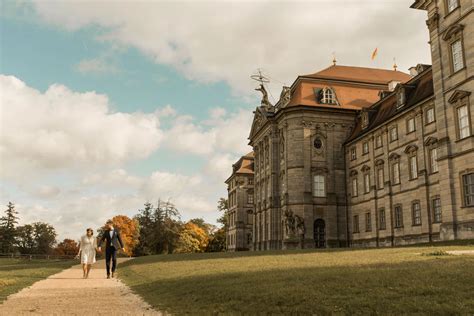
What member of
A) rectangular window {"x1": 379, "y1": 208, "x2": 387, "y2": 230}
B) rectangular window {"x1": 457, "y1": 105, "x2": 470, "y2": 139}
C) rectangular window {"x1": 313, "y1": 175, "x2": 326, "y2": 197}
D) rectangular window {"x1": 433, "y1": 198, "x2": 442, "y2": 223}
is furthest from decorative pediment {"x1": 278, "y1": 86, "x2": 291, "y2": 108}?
rectangular window {"x1": 457, "y1": 105, "x2": 470, "y2": 139}

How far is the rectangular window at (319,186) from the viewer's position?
5299 centimetres

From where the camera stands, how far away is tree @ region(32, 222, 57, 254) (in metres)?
126

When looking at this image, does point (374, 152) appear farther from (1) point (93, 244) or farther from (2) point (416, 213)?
(1) point (93, 244)

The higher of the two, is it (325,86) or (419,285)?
(325,86)

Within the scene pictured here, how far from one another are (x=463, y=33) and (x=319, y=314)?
25189 mm

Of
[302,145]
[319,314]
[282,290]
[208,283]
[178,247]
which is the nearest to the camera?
[319,314]

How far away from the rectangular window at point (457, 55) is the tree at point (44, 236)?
113079 millimetres

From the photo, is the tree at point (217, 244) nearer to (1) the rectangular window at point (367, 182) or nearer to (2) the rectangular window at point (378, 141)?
(1) the rectangular window at point (367, 182)

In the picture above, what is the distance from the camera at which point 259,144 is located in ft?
214

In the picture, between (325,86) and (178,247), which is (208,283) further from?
(178,247)

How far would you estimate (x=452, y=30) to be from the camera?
29.2 meters

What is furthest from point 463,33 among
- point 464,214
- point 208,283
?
point 208,283

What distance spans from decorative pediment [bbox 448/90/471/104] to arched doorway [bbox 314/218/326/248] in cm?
2572

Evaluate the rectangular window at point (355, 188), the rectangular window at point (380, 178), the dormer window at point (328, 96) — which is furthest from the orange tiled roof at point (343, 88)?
the rectangular window at point (380, 178)
